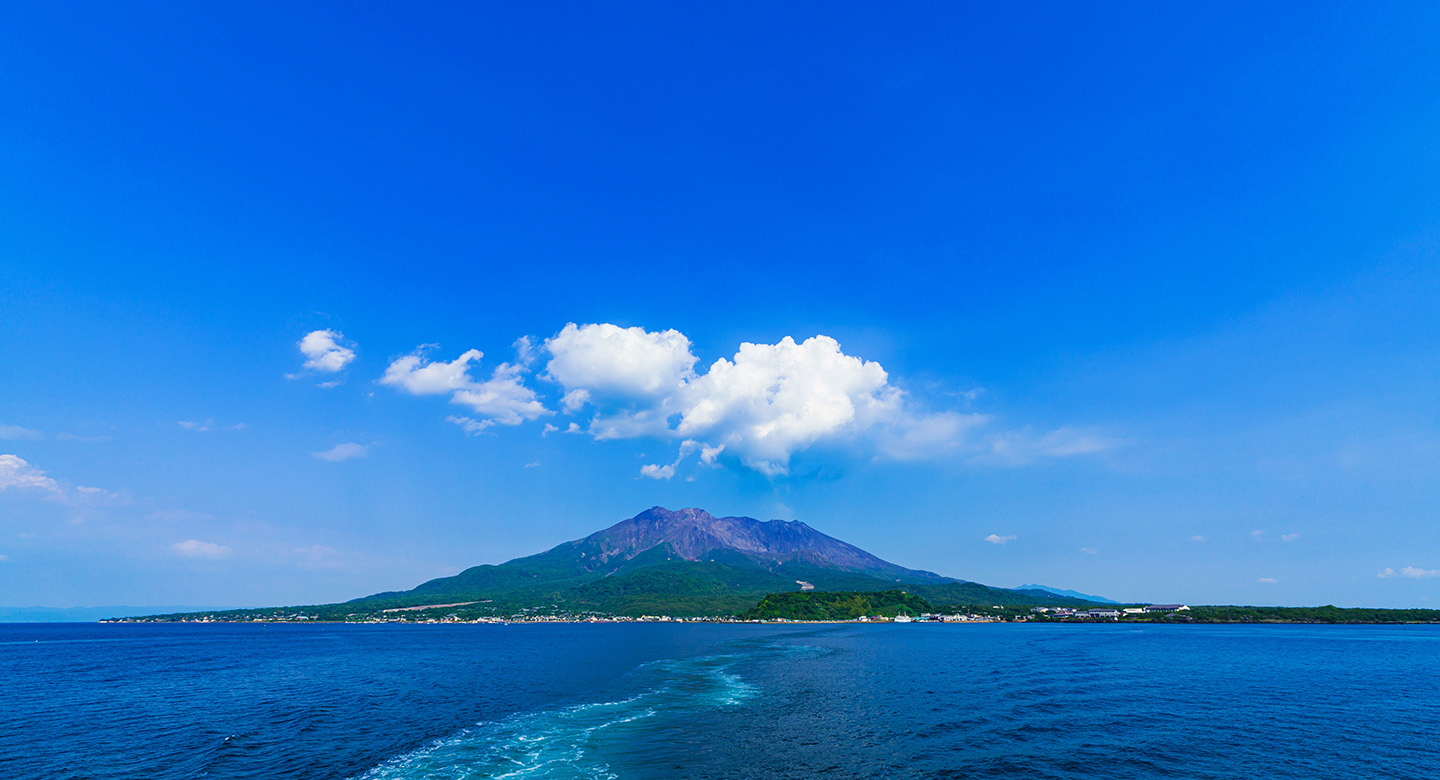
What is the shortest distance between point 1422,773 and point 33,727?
102 m

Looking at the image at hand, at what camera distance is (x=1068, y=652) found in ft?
364

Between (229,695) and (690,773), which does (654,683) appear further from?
(229,695)

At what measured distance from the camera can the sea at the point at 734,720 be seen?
37.6 m

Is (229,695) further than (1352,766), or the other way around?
(229,695)

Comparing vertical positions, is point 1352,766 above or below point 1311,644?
above

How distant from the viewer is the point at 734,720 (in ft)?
166

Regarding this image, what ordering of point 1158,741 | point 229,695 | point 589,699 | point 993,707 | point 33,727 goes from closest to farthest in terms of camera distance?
point 1158,741 → point 33,727 → point 993,707 → point 589,699 → point 229,695

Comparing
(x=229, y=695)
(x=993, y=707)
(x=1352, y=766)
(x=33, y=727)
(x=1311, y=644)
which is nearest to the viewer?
(x=1352, y=766)

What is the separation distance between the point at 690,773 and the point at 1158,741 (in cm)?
3484

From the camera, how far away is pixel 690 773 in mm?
35812

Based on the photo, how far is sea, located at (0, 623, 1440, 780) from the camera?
37.6 m

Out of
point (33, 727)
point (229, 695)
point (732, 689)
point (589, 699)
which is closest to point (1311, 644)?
point (732, 689)

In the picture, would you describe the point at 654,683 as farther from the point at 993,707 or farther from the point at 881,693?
the point at 993,707

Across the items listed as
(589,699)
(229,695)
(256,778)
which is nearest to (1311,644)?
(589,699)
